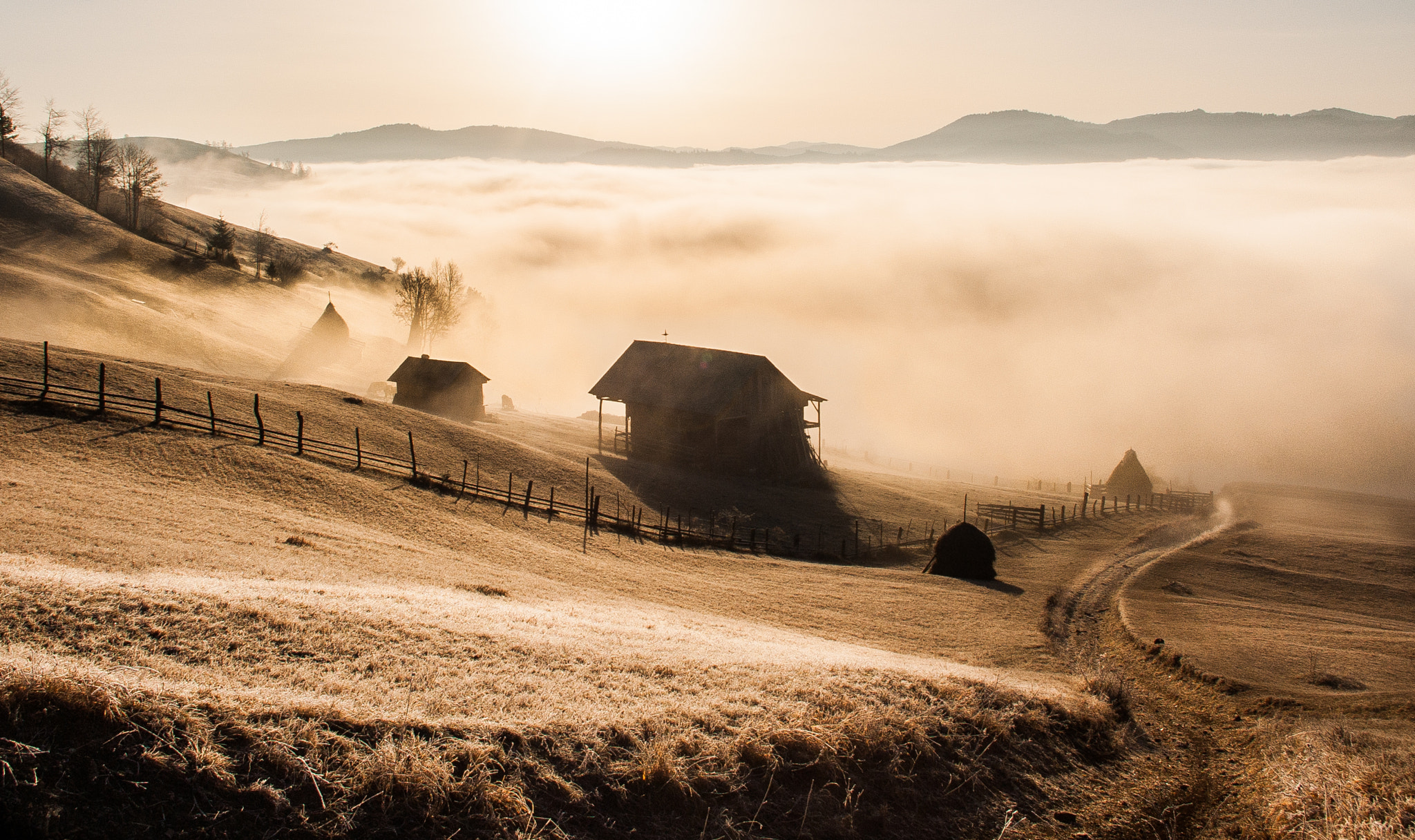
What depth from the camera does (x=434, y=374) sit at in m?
56.7

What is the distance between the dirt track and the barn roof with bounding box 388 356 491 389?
146ft

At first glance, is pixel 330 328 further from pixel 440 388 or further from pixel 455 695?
pixel 455 695

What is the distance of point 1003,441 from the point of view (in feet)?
367

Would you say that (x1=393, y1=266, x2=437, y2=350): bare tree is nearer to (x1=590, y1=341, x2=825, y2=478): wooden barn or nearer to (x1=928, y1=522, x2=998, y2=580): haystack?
(x1=590, y1=341, x2=825, y2=478): wooden barn

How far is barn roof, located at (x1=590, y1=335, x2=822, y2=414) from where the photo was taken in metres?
49.4

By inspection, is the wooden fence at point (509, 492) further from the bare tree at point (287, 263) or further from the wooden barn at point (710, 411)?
the bare tree at point (287, 263)

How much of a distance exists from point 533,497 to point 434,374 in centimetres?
2816

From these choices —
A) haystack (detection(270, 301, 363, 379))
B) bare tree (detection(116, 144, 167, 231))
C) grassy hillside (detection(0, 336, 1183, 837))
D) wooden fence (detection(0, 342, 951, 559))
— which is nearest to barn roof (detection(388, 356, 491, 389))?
haystack (detection(270, 301, 363, 379))

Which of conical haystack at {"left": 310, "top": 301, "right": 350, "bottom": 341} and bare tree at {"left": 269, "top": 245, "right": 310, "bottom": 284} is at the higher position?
bare tree at {"left": 269, "top": 245, "right": 310, "bottom": 284}

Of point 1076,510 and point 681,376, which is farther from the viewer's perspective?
point 1076,510

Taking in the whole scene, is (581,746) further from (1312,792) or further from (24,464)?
(24,464)

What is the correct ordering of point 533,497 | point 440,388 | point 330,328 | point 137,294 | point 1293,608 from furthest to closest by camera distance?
point 330,328 < point 137,294 < point 440,388 < point 533,497 < point 1293,608

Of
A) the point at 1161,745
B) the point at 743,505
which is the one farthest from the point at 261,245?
the point at 1161,745

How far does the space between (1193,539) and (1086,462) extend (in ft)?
192
